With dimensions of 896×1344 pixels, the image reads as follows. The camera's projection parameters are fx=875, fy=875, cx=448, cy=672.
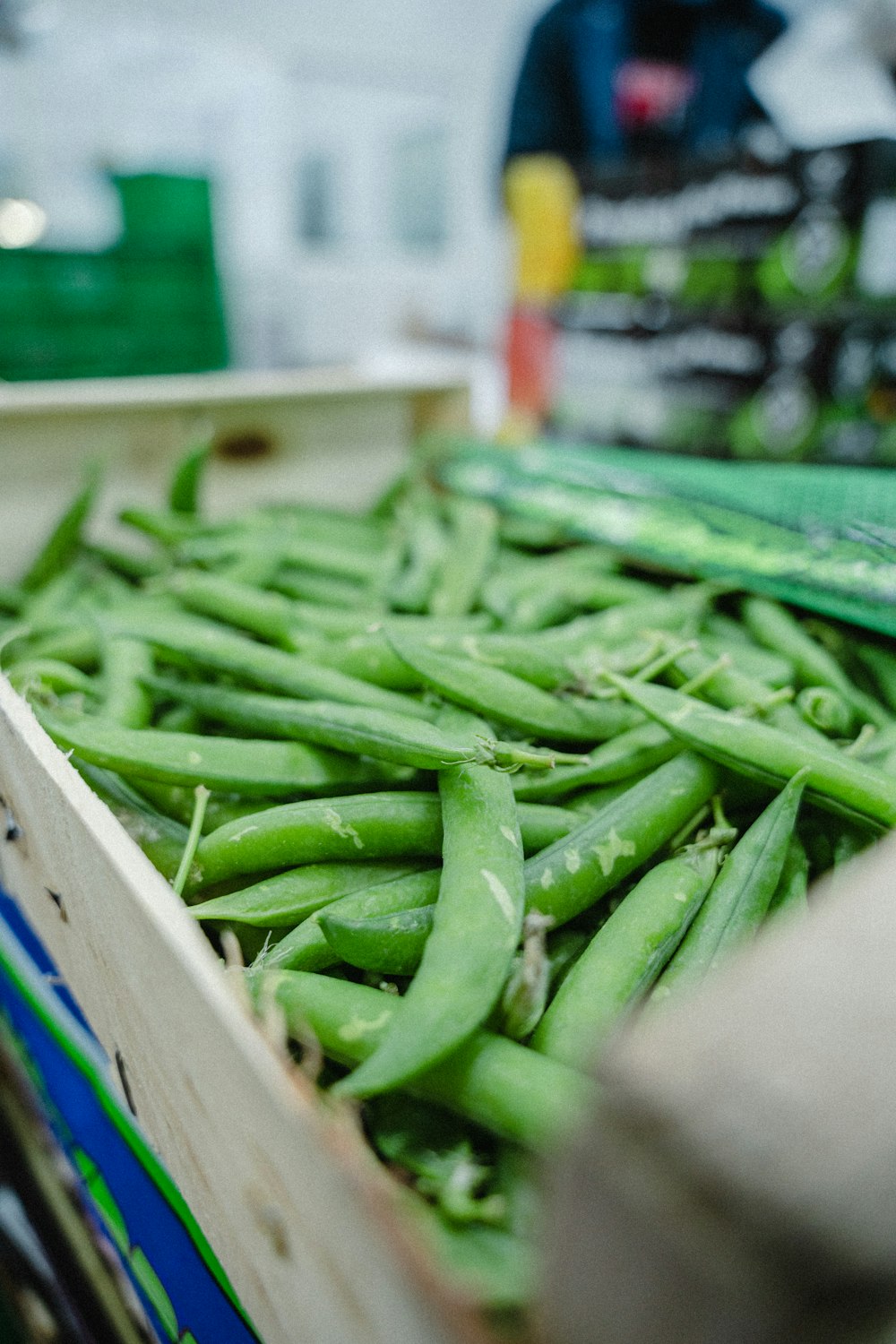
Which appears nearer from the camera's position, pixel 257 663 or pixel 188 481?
pixel 257 663

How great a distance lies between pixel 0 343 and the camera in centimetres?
266

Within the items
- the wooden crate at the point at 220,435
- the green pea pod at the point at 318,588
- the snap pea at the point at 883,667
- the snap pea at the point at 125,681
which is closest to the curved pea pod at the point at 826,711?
the snap pea at the point at 883,667

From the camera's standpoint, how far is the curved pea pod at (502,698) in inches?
40.2

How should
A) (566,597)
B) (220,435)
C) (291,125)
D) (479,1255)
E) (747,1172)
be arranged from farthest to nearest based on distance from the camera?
(291,125)
(220,435)
(566,597)
(479,1255)
(747,1172)

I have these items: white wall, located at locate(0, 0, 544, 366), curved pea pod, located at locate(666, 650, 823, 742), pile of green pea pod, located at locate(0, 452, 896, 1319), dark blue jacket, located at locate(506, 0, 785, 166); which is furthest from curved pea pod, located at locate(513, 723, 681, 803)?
white wall, located at locate(0, 0, 544, 366)

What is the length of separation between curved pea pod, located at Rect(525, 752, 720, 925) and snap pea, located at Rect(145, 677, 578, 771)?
90 mm

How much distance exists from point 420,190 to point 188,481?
6959 mm

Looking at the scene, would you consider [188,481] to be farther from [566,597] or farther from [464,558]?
[566,597]

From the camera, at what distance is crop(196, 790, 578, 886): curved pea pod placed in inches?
35.9

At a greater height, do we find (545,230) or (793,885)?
(545,230)

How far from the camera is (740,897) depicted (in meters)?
0.84

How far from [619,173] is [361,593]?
6.47 ft

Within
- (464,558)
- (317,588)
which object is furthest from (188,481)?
(464,558)

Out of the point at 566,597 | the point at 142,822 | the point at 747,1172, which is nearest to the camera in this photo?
the point at 747,1172
